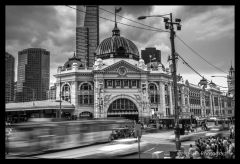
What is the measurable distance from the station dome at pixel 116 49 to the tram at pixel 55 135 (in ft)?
161

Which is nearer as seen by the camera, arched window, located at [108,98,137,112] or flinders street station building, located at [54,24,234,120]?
flinders street station building, located at [54,24,234,120]

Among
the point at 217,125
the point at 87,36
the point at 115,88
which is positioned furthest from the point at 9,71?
the point at 87,36

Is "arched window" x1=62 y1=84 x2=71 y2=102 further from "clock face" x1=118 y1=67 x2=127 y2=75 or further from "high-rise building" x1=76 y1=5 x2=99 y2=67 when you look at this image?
"high-rise building" x1=76 y1=5 x2=99 y2=67

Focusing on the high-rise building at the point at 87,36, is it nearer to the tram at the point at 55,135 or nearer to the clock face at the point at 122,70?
the clock face at the point at 122,70

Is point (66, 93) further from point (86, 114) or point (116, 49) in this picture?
point (116, 49)

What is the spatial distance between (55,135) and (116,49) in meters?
57.6

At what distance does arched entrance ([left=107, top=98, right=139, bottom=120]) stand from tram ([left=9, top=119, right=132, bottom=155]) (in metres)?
39.4

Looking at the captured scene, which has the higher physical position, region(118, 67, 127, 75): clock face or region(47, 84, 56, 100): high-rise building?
region(118, 67, 127, 75): clock face

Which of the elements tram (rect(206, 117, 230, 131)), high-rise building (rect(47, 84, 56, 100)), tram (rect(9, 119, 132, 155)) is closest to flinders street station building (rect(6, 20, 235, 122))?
tram (rect(206, 117, 230, 131))

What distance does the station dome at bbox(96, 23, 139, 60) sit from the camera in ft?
254

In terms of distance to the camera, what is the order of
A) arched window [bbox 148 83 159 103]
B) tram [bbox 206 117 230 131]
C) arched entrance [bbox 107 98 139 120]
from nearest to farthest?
tram [bbox 206 117 230 131] → arched entrance [bbox 107 98 139 120] → arched window [bbox 148 83 159 103]
